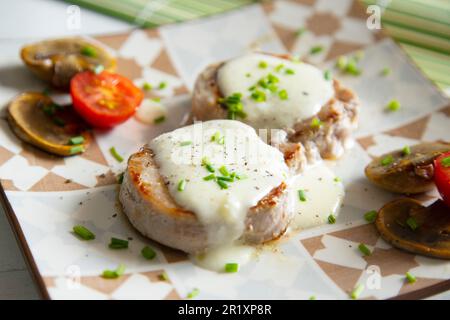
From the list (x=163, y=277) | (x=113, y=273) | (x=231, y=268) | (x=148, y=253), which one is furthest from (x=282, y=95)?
(x=113, y=273)

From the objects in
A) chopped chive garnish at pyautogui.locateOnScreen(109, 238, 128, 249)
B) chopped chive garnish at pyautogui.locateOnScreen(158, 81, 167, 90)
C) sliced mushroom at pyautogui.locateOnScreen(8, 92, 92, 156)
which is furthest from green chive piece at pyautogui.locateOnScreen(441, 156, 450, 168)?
sliced mushroom at pyautogui.locateOnScreen(8, 92, 92, 156)

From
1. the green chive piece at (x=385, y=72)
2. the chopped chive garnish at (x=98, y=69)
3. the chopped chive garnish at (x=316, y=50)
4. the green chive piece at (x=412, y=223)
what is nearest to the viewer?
the green chive piece at (x=412, y=223)

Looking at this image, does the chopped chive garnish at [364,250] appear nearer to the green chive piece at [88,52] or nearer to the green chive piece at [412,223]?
the green chive piece at [412,223]

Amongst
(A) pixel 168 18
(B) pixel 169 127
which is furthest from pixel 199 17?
(B) pixel 169 127

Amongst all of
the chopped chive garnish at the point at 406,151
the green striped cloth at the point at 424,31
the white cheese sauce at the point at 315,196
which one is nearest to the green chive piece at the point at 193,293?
the white cheese sauce at the point at 315,196

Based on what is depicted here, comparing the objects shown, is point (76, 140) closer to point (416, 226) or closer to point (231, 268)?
point (231, 268)
